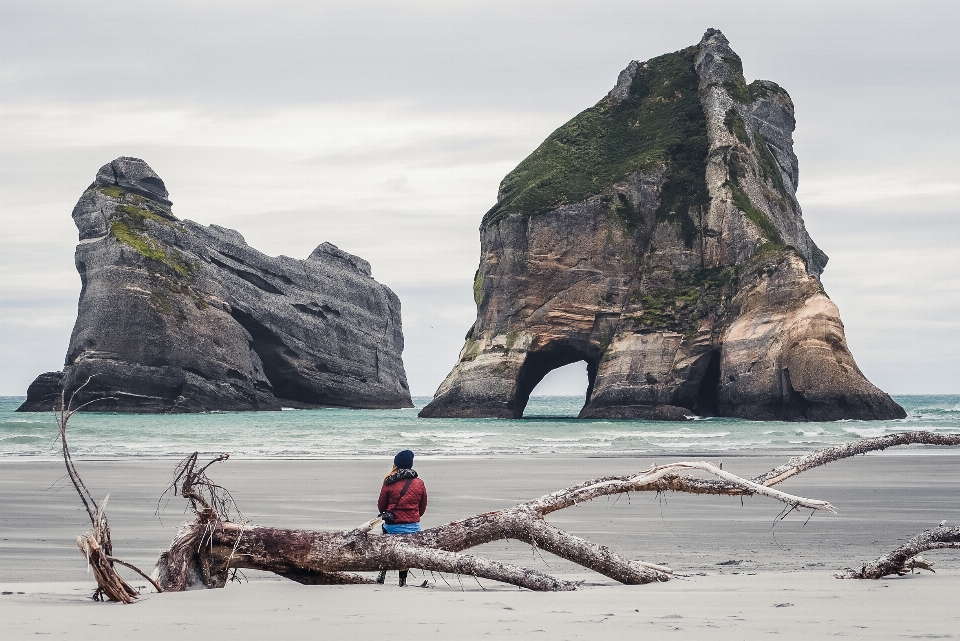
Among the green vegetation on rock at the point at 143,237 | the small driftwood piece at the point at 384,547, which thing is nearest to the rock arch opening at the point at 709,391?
the green vegetation on rock at the point at 143,237

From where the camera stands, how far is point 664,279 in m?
67.8

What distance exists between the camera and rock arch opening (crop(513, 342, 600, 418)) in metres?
66.9

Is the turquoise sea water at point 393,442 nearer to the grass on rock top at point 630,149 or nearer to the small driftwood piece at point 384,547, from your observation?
the small driftwood piece at point 384,547

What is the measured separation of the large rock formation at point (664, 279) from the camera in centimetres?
5800

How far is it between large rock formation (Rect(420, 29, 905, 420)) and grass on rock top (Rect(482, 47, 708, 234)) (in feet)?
0.52

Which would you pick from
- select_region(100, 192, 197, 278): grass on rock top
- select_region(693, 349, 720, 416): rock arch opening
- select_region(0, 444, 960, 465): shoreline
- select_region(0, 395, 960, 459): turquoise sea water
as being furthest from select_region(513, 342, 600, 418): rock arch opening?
select_region(0, 444, 960, 465): shoreline

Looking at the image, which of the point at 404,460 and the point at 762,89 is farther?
the point at 762,89

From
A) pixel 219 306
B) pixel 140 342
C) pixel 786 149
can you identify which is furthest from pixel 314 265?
pixel 786 149

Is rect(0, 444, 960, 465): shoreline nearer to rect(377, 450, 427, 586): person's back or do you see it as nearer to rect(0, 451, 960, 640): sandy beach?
rect(0, 451, 960, 640): sandy beach

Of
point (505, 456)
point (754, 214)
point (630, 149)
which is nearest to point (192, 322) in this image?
point (630, 149)

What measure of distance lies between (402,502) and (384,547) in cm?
75

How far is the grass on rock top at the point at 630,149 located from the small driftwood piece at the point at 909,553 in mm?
62639

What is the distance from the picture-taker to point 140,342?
7994 cm

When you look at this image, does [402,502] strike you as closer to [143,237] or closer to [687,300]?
[687,300]
